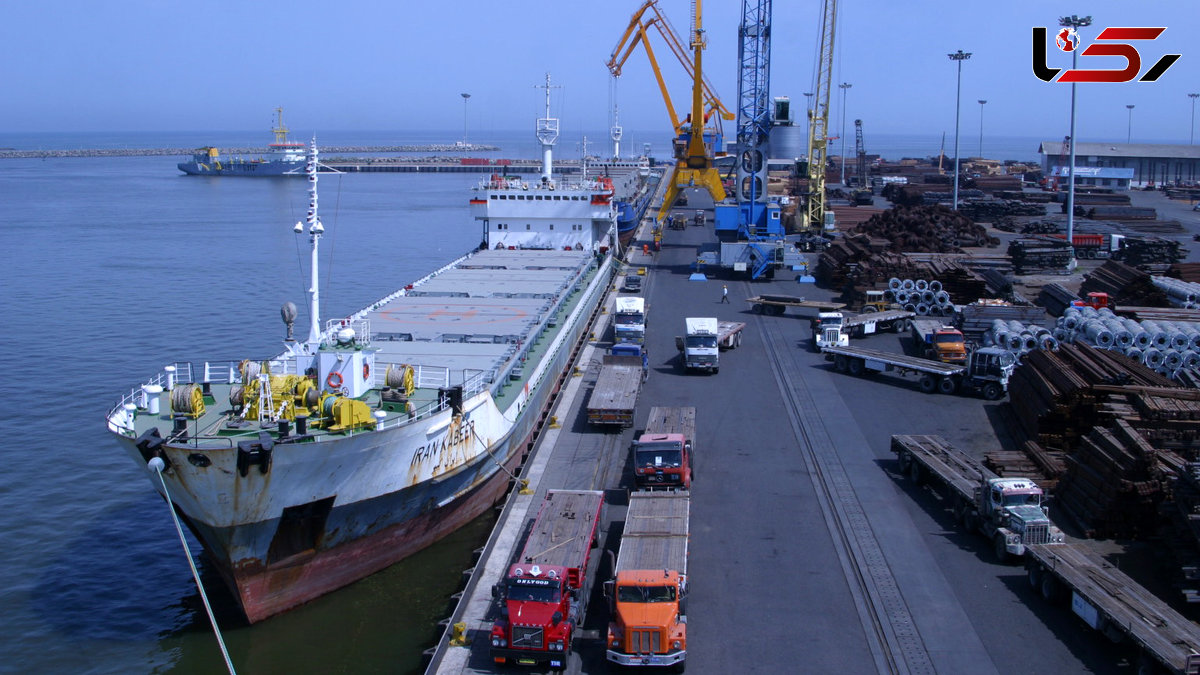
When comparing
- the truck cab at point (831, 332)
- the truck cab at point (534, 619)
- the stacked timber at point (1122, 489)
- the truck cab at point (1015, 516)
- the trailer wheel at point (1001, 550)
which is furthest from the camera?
the truck cab at point (831, 332)

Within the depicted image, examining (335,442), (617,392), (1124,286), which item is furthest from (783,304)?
(335,442)

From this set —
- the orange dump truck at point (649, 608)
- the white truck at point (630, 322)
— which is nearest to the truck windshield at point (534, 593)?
the orange dump truck at point (649, 608)

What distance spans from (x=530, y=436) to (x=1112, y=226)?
63.7m

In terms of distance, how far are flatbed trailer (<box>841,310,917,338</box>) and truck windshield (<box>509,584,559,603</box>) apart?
2454 centimetres

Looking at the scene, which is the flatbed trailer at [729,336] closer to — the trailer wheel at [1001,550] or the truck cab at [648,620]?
the trailer wheel at [1001,550]

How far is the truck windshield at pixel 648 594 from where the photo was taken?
566 inches

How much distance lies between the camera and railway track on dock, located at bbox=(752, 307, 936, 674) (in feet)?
49.1

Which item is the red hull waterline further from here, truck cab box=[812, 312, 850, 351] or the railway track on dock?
truck cab box=[812, 312, 850, 351]

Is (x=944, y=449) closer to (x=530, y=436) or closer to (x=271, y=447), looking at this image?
(x=530, y=436)

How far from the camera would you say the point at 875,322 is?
3831cm

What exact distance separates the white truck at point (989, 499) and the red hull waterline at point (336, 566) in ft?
33.2

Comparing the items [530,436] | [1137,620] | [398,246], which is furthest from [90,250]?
[1137,620]

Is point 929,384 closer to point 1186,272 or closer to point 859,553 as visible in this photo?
point 859,553

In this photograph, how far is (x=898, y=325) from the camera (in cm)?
3966
